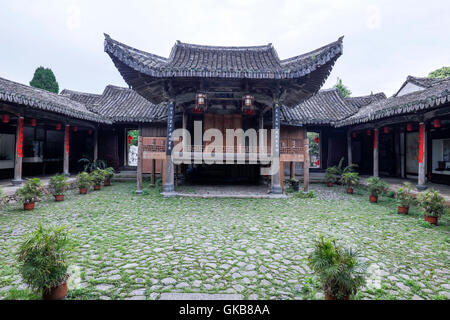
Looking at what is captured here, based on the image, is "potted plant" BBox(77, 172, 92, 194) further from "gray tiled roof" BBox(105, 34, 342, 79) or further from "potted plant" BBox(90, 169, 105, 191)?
"gray tiled roof" BBox(105, 34, 342, 79)

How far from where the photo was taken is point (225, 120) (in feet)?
37.0

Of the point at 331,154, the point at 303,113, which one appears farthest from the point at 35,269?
the point at 331,154

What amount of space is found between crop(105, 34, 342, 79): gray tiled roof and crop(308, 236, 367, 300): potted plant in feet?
22.4

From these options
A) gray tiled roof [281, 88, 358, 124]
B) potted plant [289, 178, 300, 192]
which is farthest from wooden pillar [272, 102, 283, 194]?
gray tiled roof [281, 88, 358, 124]

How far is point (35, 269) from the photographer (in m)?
2.27

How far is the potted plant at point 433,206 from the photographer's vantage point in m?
5.51

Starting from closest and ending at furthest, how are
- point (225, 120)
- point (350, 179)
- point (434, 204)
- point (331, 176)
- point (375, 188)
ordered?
1. point (434, 204)
2. point (375, 188)
3. point (350, 179)
4. point (225, 120)
5. point (331, 176)

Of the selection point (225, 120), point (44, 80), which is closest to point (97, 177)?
point (225, 120)

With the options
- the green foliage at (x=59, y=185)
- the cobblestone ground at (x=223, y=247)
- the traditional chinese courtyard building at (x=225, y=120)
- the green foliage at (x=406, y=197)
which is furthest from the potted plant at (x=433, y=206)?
the green foliage at (x=59, y=185)

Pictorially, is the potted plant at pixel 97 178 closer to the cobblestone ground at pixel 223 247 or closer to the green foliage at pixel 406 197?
the cobblestone ground at pixel 223 247

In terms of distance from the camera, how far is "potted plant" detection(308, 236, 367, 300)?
7.30 feet

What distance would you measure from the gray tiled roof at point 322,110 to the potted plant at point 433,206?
691cm

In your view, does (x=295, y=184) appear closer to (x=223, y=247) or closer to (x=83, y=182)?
(x=223, y=247)

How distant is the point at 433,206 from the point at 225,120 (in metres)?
8.17
